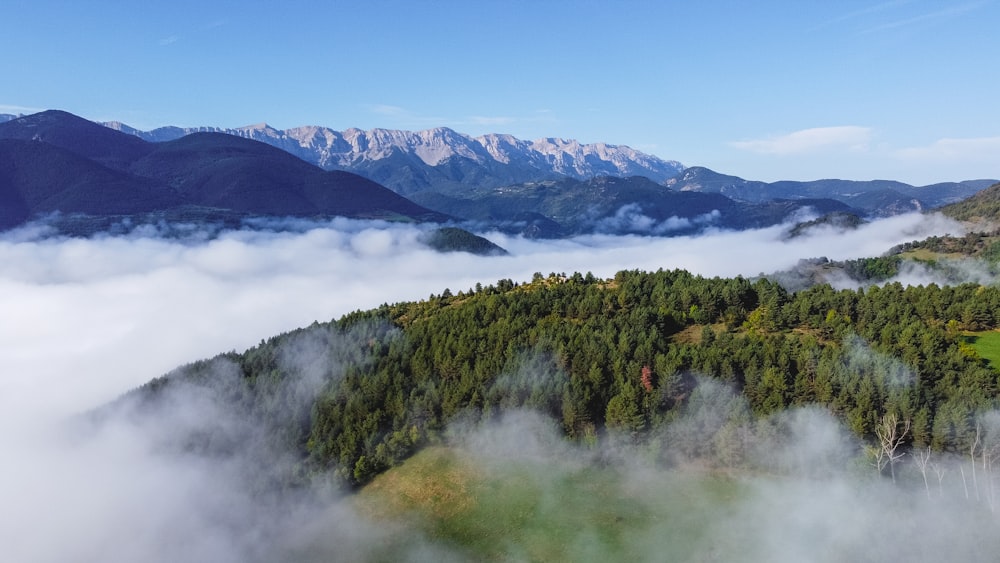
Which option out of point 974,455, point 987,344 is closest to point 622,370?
point 974,455

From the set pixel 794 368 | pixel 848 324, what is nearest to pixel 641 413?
pixel 794 368

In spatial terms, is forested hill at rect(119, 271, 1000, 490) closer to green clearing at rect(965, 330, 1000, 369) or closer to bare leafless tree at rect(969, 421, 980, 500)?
bare leafless tree at rect(969, 421, 980, 500)

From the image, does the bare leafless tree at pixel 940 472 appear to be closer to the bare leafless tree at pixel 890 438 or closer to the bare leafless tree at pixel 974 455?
the bare leafless tree at pixel 974 455

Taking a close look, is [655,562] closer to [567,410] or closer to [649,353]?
[567,410]

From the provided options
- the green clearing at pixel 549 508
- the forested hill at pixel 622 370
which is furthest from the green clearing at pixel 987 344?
the green clearing at pixel 549 508

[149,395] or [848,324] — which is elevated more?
[848,324]

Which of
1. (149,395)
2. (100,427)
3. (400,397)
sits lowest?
(100,427)

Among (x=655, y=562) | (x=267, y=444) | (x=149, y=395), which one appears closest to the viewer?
(x=655, y=562)
